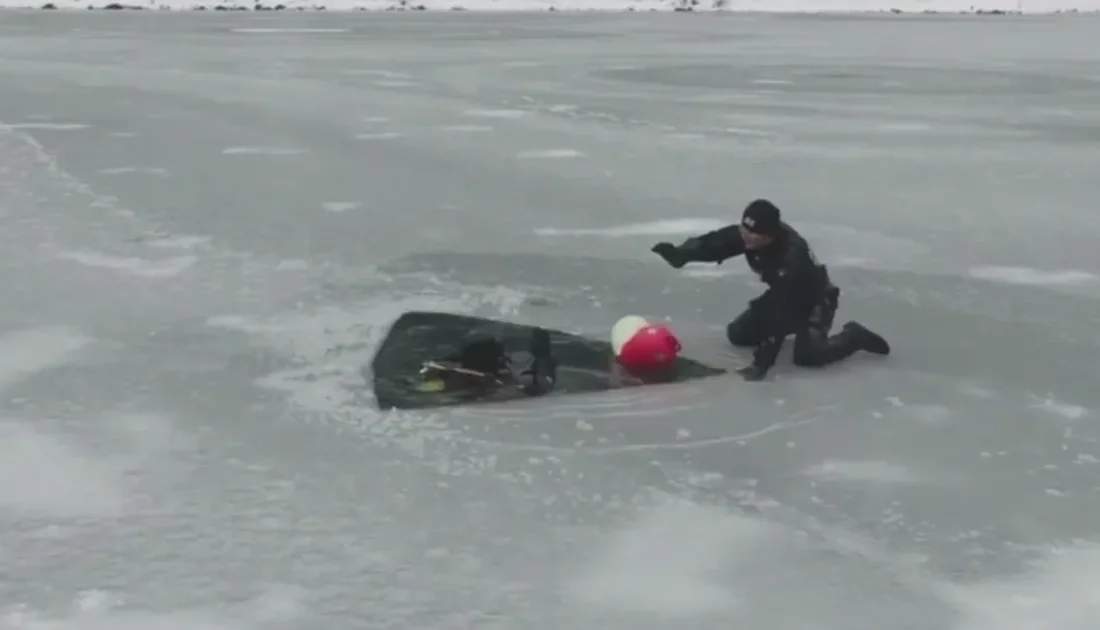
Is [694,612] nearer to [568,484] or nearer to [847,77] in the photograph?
[568,484]

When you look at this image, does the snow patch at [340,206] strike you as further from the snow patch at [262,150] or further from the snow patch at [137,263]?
the snow patch at [262,150]

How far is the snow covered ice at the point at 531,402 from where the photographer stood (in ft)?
6.43

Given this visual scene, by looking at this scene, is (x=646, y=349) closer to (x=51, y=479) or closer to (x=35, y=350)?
(x=51, y=479)

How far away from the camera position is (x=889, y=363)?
10.2 ft

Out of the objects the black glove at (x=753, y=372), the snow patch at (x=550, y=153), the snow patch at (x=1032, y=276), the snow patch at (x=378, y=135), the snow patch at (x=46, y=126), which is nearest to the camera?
the black glove at (x=753, y=372)

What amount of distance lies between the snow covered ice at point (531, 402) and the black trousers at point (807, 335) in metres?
0.04

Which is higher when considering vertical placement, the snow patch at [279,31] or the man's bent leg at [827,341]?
the snow patch at [279,31]

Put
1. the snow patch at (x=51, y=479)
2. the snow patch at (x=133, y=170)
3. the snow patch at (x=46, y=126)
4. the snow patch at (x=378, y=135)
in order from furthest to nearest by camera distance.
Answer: the snow patch at (x=46, y=126) → the snow patch at (x=378, y=135) → the snow patch at (x=133, y=170) → the snow patch at (x=51, y=479)

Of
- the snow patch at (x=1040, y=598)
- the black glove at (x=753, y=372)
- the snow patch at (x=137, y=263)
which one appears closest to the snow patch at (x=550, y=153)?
the snow patch at (x=137, y=263)

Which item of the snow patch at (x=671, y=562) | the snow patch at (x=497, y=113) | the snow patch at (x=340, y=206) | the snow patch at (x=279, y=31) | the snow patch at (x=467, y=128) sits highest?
the snow patch at (x=279, y=31)

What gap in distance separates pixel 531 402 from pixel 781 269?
0.68 metres

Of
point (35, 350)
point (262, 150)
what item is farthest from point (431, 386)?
point (262, 150)

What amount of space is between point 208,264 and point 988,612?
2.69m

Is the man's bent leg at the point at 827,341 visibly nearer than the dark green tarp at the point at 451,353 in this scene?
No
